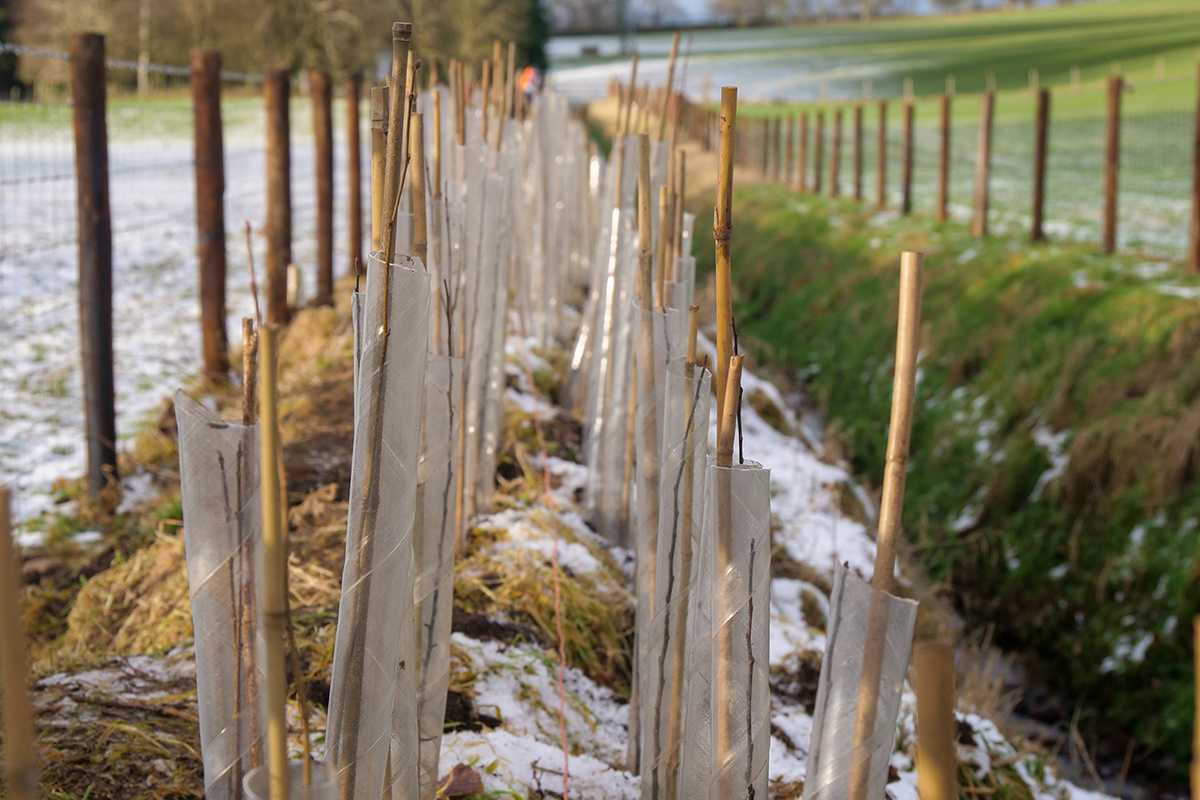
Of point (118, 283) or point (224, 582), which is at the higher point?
point (224, 582)

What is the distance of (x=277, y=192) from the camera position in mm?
5805

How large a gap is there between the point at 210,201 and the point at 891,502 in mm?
4528

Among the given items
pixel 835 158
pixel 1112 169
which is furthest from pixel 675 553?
pixel 835 158

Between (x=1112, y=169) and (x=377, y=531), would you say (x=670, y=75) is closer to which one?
(x=377, y=531)

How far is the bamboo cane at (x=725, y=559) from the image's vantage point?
3.99 ft

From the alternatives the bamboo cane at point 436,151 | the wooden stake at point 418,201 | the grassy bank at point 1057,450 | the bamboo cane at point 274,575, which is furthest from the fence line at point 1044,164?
the bamboo cane at point 274,575

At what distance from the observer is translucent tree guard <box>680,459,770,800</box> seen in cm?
126

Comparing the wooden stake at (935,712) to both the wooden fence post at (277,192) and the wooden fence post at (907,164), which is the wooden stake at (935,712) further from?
the wooden fence post at (907,164)

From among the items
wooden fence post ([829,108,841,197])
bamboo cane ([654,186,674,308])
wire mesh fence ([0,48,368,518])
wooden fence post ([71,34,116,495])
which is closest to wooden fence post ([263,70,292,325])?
wire mesh fence ([0,48,368,518])

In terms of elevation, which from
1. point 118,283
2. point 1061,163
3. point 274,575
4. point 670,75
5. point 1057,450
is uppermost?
point 1061,163

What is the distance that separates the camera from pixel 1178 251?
24.8 feet

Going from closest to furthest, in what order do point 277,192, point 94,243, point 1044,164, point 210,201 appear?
point 94,243
point 210,201
point 277,192
point 1044,164

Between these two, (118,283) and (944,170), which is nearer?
(118,283)

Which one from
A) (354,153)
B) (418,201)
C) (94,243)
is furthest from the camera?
(354,153)
